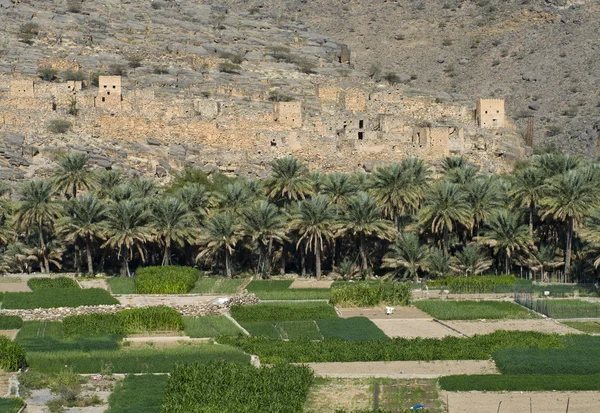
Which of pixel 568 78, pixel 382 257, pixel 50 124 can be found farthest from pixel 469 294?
pixel 568 78

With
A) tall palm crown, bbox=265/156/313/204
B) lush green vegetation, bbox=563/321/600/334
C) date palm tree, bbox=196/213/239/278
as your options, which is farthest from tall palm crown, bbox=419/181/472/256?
lush green vegetation, bbox=563/321/600/334

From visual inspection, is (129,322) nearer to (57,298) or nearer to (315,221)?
(57,298)

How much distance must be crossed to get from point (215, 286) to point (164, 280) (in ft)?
8.82

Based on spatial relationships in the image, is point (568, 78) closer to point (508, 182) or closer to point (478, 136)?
point (478, 136)

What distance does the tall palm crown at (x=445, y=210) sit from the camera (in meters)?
62.9

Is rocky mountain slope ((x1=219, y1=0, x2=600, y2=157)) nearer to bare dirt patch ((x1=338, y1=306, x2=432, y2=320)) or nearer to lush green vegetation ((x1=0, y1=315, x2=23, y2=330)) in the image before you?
bare dirt patch ((x1=338, y1=306, x2=432, y2=320))

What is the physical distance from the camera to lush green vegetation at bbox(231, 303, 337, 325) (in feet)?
173

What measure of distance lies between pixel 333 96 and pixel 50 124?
20.6 m

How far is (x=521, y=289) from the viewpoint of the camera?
59.6 meters

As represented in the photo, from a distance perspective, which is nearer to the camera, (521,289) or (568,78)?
(521,289)

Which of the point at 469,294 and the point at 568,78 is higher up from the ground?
the point at 568,78

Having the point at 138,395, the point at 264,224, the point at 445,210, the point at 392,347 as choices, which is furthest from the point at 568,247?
the point at 138,395

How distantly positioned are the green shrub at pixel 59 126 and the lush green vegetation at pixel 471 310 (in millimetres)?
28320

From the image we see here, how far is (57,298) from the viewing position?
55406 mm
